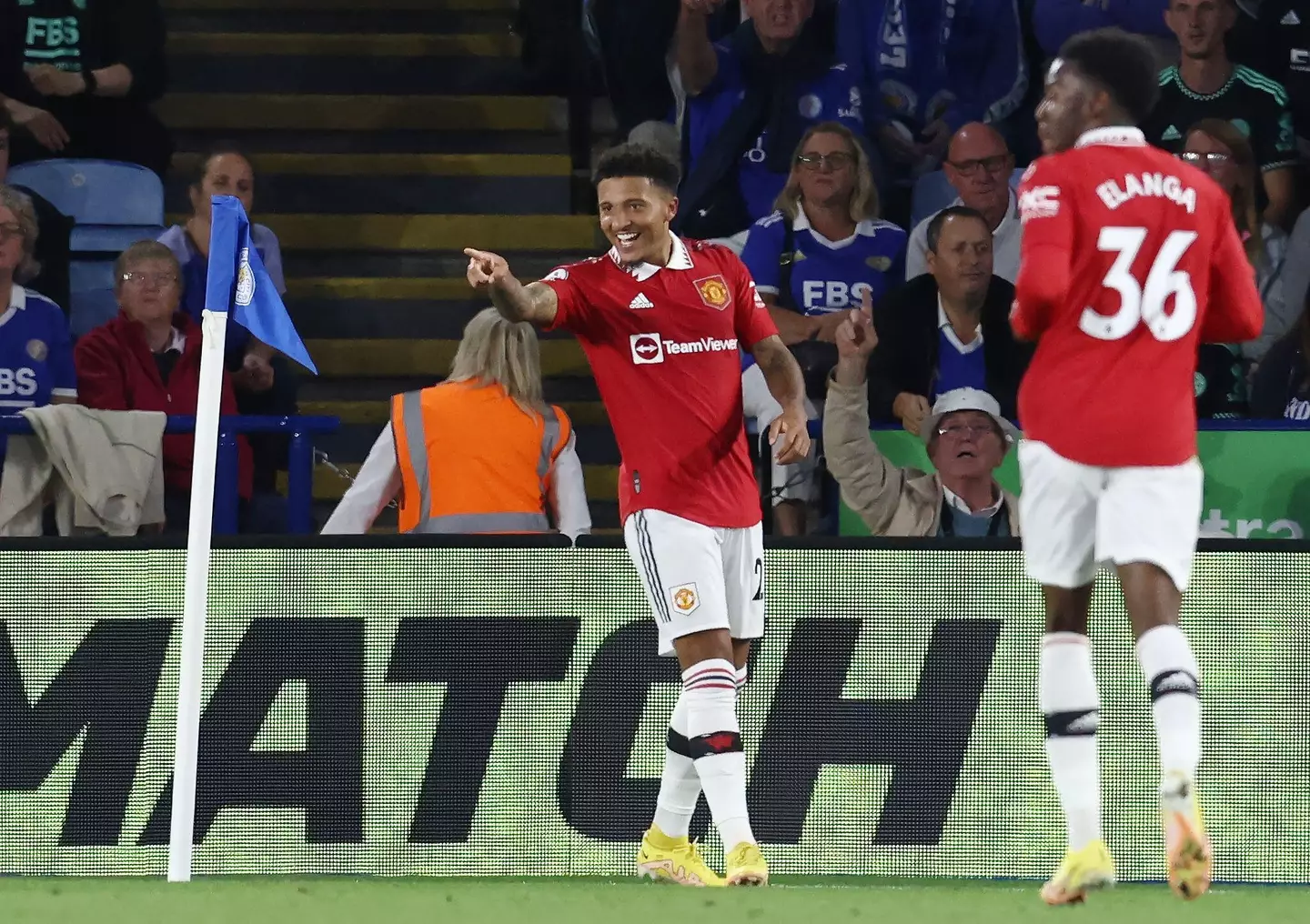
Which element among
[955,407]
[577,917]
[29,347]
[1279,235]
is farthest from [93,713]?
[1279,235]

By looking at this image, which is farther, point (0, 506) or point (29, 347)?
point (29, 347)

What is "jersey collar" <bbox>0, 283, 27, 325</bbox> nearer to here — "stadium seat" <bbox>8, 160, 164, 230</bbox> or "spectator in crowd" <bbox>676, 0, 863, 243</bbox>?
"stadium seat" <bbox>8, 160, 164, 230</bbox>

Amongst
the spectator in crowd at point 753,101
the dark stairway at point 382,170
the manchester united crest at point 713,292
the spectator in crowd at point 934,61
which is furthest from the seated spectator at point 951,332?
the manchester united crest at point 713,292

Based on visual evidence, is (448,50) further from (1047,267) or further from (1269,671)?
(1047,267)

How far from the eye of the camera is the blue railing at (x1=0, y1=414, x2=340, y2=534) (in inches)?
293

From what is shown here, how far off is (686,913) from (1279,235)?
5.83 meters

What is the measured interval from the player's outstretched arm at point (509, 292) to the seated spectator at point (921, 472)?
2036 mm

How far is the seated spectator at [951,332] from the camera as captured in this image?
332 inches

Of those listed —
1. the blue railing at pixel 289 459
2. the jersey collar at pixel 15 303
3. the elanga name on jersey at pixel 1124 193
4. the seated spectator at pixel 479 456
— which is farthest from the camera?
the jersey collar at pixel 15 303

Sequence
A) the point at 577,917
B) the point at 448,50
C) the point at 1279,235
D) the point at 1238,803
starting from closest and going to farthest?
the point at 577,917
the point at 1238,803
the point at 1279,235
the point at 448,50

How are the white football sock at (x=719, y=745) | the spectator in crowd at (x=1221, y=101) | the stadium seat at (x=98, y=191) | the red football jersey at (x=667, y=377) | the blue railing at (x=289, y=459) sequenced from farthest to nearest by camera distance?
the stadium seat at (x=98, y=191) < the spectator in crowd at (x=1221, y=101) < the blue railing at (x=289, y=459) < the red football jersey at (x=667, y=377) < the white football sock at (x=719, y=745)

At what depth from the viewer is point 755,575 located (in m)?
6.10

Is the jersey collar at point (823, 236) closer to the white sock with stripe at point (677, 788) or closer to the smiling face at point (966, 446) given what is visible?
the smiling face at point (966, 446)

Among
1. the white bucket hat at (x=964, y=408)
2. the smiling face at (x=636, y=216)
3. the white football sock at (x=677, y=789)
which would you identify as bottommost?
the white football sock at (x=677, y=789)
